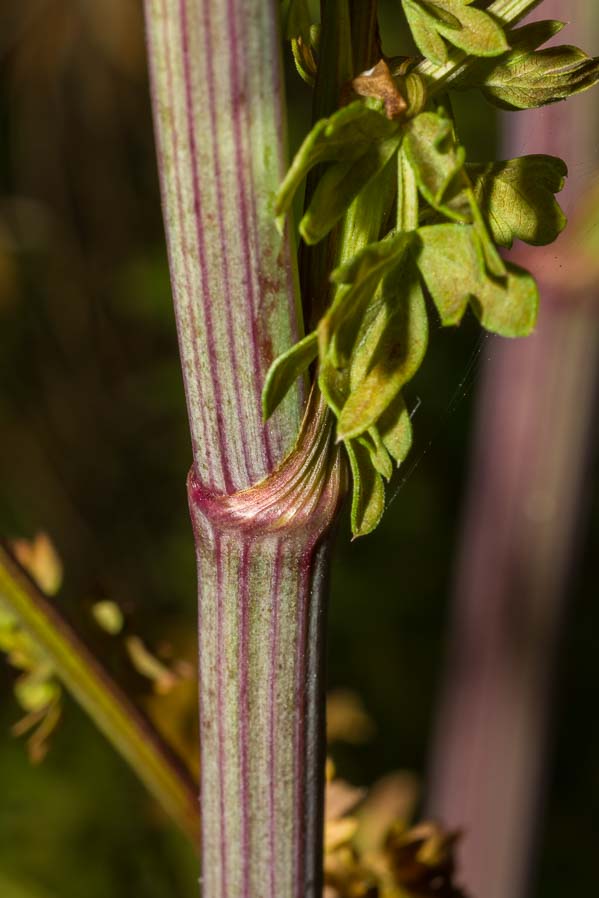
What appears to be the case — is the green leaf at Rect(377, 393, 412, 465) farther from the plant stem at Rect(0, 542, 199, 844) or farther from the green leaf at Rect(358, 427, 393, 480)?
the plant stem at Rect(0, 542, 199, 844)

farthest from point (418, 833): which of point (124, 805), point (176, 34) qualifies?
point (124, 805)

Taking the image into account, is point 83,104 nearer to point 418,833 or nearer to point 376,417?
point 418,833

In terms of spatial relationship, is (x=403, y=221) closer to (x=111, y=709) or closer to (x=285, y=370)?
(x=285, y=370)

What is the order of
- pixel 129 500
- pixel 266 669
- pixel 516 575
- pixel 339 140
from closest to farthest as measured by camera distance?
1. pixel 339 140
2. pixel 266 669
3. pixel 516 575
4. pixel 129 500

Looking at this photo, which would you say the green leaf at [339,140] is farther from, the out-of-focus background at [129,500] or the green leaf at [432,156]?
the out-of-focus background at [129,500]

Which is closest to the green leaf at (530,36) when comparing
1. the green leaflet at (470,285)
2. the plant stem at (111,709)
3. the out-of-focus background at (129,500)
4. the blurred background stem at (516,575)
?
the green leaflet at (470,285)

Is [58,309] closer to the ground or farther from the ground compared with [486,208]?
closer to the ground

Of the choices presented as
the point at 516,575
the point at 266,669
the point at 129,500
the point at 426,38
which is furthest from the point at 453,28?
the point at 129,500
